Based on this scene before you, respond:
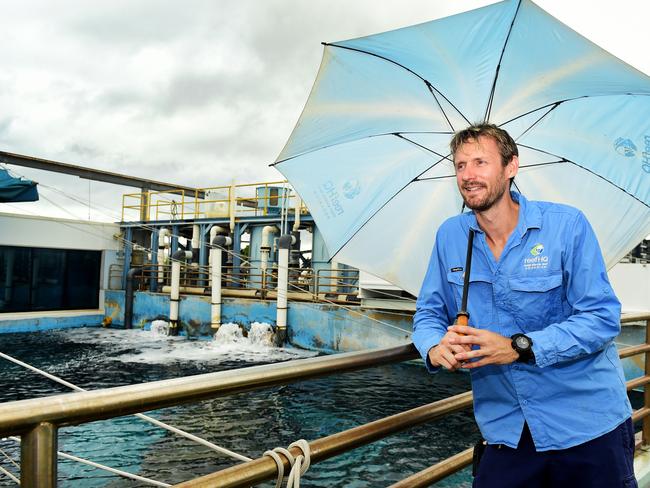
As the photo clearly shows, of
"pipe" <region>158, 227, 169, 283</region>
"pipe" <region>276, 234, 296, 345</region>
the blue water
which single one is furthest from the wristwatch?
"pipe" <region>158, 227, 169, 283</region>

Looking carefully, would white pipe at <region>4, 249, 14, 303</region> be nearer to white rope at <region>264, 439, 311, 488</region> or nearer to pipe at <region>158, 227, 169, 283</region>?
pipe at <region>158, 227, 169, 283</region>

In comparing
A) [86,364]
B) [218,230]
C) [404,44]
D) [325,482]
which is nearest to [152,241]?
[218,230]

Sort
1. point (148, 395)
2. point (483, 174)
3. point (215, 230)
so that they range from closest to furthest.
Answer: point (148, 395) → point (483, 174) → point (215, 230)

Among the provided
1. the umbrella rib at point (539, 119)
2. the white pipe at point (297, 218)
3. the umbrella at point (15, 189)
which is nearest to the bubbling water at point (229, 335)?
the white pipe at point (297, 218)

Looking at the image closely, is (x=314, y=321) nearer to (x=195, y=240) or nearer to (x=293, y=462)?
(x=195, y=240)

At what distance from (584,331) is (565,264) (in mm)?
200

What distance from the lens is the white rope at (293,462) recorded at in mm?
1199

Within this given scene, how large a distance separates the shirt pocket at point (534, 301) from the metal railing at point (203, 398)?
1.35 feet

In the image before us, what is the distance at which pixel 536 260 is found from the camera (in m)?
1.45

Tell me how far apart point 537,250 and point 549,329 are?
0.24m

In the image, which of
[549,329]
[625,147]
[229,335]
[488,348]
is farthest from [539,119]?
[229,335]

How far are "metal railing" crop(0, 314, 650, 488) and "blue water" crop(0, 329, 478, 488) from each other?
445 centimetres

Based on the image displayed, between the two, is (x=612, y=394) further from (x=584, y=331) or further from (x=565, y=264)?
(x=565, y=264)

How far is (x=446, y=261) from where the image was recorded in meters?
1.64
